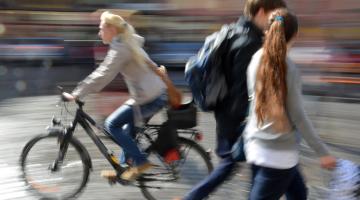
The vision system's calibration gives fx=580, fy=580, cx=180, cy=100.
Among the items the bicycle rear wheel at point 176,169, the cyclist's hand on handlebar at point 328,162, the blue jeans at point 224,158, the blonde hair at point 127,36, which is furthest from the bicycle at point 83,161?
the cyclist's hand on handlebar at point 328,162

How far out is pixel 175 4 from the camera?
12.9m

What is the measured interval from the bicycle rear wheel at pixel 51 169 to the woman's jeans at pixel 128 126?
33 centimetres

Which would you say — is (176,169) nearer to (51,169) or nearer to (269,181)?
(51,169)

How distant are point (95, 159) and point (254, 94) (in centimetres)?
314

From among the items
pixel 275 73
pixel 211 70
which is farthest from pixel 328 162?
pixel 211 70

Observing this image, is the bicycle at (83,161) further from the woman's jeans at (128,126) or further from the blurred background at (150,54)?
the blurred background at (150,54)

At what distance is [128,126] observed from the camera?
4.50 m

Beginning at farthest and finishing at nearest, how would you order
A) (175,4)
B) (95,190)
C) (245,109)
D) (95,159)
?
(175,4) → (95,159) → (95,190) → (245,109)

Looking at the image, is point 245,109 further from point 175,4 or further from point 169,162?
point 175,4

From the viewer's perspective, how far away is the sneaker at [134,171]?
14.6ft

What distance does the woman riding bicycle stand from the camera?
14.2 ft

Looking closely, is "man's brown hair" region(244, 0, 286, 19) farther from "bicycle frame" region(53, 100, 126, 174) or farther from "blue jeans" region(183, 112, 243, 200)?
"bicycle frame" region(53, 100, 126, 174)

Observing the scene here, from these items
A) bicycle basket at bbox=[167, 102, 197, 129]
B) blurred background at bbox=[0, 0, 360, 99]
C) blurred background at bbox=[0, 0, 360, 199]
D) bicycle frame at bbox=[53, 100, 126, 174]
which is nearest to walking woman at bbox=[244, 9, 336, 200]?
blurred background at bbox=[0, 0, 360, 199]

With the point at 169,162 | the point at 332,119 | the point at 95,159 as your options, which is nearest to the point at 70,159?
the point at 169,162
